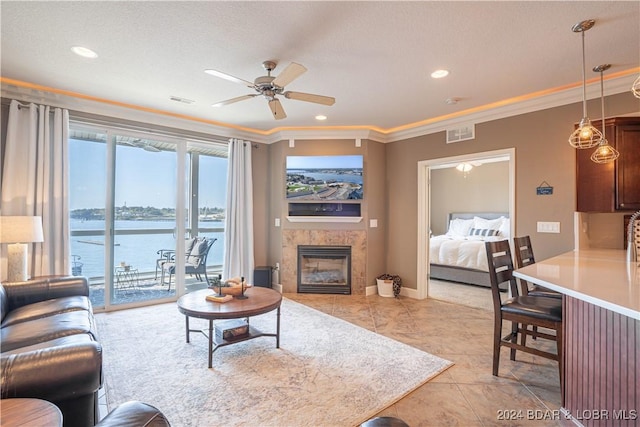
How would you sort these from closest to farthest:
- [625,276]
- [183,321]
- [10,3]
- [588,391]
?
1. [588,391]
2. [625,276]
3. [10,3]
4. [183,321]

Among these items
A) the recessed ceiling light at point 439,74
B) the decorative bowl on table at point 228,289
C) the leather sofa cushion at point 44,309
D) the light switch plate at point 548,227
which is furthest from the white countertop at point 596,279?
the leather sofa cushion at point 44,309

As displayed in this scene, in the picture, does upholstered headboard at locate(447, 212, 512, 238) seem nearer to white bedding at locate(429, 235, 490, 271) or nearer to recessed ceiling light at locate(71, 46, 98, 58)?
white bedding at locate(429, 235, 490, 271)

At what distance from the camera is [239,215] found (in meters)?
5.00

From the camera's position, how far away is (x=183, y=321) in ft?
12.2

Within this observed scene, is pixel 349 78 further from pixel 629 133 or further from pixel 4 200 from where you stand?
pixel 4 200

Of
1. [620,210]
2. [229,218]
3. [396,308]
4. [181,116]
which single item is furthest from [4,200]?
[620,210]

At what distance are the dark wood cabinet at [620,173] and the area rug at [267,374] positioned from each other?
2239mm

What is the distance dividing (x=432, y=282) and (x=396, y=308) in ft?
6.72

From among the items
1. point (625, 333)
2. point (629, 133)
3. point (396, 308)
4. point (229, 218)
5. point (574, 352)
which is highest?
point (629, 133)

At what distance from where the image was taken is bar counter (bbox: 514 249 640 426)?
144 cm

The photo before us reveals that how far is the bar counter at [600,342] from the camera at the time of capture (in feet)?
4.71

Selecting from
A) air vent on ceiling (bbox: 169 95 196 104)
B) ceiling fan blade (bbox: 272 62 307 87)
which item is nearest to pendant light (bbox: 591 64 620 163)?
ceiling fan blade (bbox: 272 62 307 87)

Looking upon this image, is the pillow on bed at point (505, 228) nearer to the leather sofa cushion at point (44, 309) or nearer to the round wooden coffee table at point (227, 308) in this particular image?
the round wooden coffee table at point (227, 308)

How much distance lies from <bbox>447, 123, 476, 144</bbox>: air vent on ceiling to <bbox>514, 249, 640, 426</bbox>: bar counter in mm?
2594
